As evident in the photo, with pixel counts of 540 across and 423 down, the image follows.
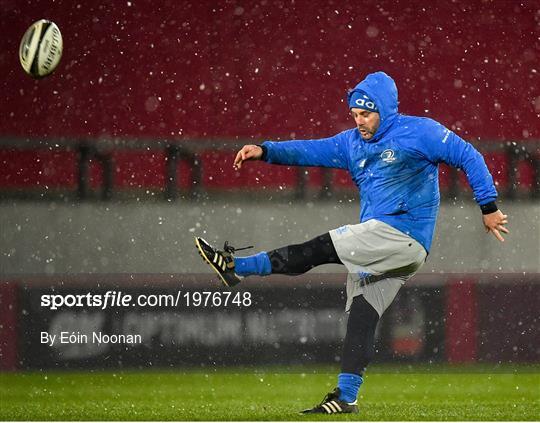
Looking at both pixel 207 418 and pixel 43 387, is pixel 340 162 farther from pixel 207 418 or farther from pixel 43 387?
pixel 43 387

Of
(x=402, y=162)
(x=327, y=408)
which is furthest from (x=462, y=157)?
(x=327, y=408)

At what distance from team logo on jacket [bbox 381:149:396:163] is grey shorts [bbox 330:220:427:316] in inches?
13.3

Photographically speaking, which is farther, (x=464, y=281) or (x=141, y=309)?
(x=464, y=281)

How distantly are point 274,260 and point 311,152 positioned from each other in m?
0.71

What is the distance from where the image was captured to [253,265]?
19.8ft

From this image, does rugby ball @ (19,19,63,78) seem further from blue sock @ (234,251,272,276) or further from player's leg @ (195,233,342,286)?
blue sock @ (234,251,272,276)

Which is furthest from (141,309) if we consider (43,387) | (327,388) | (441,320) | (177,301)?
(441,320)

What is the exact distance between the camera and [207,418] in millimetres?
6129

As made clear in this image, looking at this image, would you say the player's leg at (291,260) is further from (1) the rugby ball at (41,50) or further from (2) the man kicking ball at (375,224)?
(1) the rugby ball at (41,50)

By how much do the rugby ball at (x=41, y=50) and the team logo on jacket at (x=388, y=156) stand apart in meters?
2.87

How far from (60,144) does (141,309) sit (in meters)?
3.62

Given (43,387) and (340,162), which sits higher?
(340,162)

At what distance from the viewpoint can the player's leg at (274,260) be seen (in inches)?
236

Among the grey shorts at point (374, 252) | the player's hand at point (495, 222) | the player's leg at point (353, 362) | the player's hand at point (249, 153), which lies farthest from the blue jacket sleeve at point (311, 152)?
the player's hand at point (495, 222)
